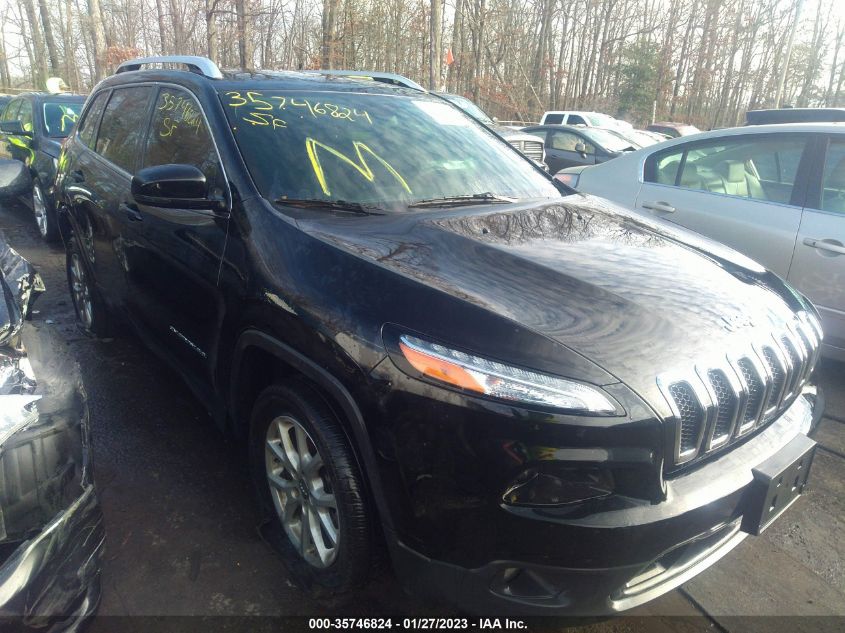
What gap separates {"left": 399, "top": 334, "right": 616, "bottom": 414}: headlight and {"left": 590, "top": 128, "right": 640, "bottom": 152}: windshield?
12.0 meters

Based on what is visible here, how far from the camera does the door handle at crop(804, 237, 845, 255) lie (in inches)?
149

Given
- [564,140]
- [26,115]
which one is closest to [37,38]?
[26,115]

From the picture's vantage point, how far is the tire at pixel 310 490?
195cm

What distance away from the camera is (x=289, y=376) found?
2.21 meters

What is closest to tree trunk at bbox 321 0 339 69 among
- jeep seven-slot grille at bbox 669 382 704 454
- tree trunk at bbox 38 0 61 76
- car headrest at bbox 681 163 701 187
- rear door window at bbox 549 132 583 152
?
rear door window at bbox 549 132 583 152

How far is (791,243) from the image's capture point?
401cm

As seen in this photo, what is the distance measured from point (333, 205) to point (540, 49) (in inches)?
1284

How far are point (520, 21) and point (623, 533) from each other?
34.0m

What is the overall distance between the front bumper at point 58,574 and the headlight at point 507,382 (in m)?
1.03

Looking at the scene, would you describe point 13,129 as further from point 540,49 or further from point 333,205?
point 540,49

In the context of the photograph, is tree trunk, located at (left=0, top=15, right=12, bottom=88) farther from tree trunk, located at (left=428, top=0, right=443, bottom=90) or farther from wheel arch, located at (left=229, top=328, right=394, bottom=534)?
wheel arch, located at (left=229, top=328, right=394, bottom=534)

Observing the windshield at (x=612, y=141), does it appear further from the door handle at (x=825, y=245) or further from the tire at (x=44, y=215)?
the tire at (x=44, y=215)

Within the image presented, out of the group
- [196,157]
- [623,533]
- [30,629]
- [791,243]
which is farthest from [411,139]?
[791,243]

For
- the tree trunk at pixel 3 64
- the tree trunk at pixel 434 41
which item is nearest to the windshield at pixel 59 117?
the tree trunk at pixel 434 41
